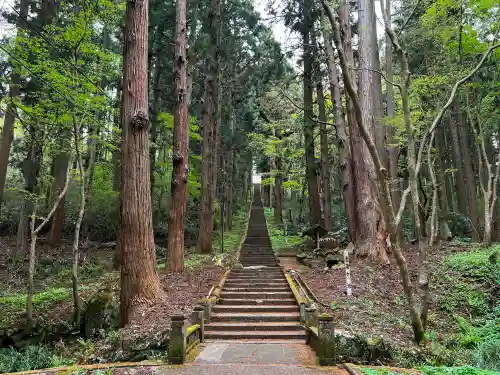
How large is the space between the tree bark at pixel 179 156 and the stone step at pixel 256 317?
11.1ft

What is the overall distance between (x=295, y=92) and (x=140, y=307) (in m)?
25.4

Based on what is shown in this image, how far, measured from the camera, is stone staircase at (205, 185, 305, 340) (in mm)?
7404

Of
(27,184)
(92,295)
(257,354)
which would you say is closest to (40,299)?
(92,295)

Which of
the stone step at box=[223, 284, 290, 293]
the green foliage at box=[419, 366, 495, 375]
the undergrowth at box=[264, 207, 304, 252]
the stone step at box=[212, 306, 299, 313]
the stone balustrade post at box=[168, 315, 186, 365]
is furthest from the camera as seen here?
Result: the undergrowth at box=[264, 207, 304, 252]

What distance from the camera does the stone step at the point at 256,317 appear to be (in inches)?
317

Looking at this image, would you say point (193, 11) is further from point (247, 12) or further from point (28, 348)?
point (28, 348)

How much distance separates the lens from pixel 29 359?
764 cm

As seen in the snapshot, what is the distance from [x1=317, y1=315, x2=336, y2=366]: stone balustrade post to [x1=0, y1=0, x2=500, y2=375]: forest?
0.79m

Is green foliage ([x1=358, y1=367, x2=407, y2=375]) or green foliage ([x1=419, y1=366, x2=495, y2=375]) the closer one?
green foliage ([x1=419, y1=366, x2=495, y2=375])

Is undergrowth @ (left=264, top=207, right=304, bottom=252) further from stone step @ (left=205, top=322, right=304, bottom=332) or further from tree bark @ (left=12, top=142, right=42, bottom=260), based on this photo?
tree bark @ (left=12, top=142, right=42, bottom=260)

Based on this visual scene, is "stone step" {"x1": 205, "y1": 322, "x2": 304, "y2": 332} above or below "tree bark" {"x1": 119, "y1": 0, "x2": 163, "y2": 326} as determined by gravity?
below

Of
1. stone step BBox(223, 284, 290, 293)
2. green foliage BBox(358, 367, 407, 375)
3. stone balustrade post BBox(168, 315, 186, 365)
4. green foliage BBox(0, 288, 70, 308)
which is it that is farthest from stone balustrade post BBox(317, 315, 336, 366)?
green foliage BBox(0, 288, 70, 308)

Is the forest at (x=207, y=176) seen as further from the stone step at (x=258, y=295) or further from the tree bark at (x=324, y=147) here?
the stone step at (x=258, y=295)

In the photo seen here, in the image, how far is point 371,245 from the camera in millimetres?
11352
